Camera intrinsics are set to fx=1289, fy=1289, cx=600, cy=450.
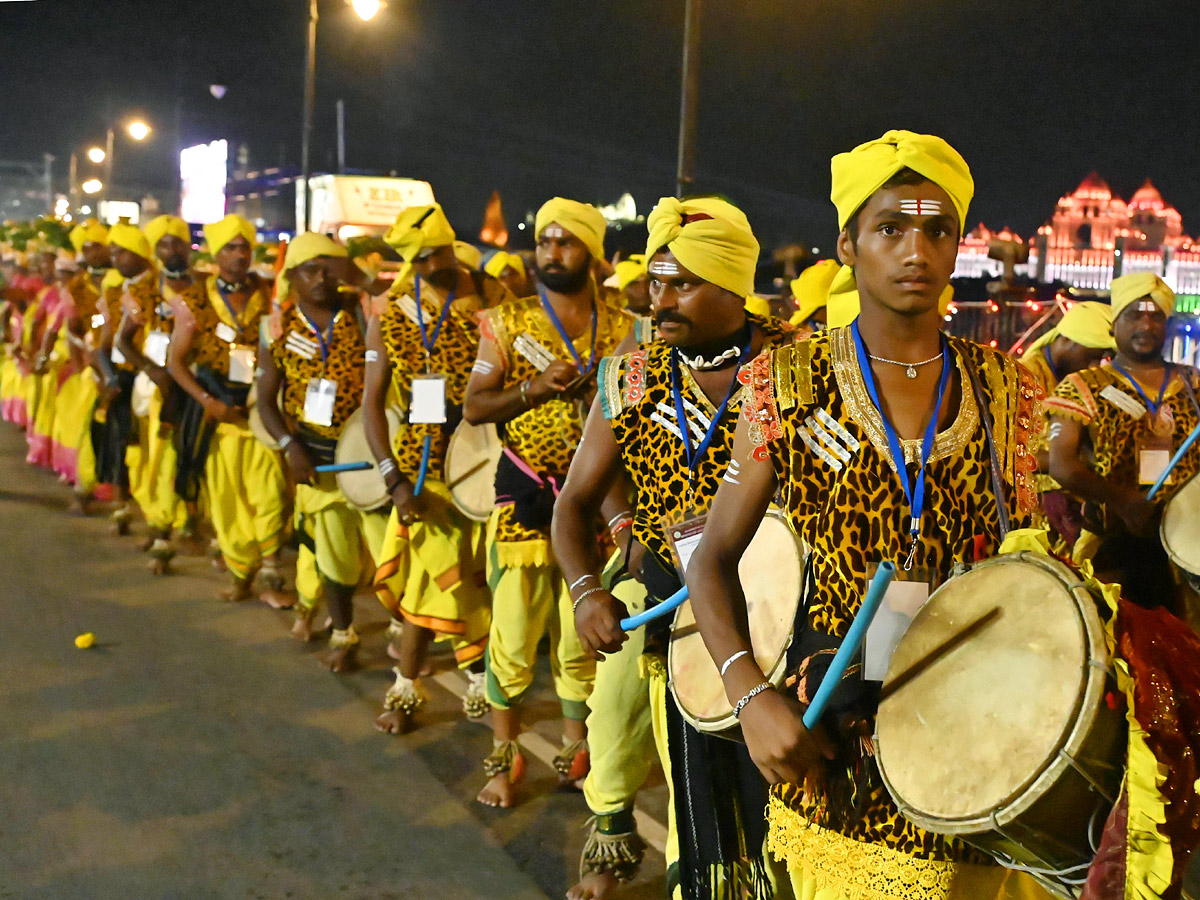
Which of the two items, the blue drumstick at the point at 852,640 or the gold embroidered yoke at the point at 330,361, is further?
the gold embroidered yoke at the point at 330,361

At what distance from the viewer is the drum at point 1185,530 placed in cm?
554

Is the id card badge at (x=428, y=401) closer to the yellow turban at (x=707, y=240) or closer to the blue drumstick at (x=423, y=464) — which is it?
the blue drumstick at (x=423, y=464)

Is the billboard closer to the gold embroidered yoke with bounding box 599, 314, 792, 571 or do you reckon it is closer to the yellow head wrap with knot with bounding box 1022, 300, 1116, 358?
the yellow head wrap with knot with bounding box 1022, 300, 1116, 358

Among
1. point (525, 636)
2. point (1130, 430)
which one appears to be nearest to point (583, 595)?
point (525, 636)

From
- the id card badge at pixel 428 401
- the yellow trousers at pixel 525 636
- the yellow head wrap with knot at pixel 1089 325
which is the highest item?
the yellow head wrap with knot at pixel 1089 325

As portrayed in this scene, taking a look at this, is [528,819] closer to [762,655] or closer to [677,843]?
[677,843]

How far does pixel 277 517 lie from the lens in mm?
8625

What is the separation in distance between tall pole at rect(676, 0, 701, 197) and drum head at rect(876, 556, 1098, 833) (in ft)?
20.6

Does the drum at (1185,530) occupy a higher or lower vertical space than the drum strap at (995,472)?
lower

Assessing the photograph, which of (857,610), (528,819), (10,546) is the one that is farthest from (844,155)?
(10,546)

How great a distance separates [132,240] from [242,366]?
2271 mm

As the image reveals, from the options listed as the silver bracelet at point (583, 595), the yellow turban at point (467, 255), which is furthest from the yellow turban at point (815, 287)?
the yellow turban at point (467, 255)

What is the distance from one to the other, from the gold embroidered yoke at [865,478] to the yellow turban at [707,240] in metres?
1.00

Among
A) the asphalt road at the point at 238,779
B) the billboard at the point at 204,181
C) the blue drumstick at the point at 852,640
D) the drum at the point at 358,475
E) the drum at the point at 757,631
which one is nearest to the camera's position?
the blue drumstick at the point at 852,640
